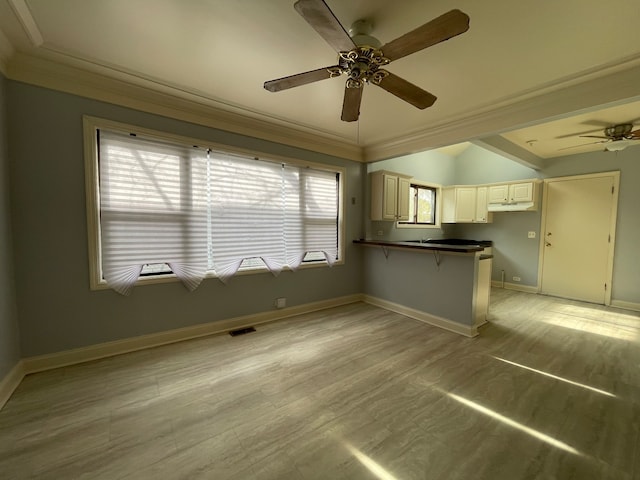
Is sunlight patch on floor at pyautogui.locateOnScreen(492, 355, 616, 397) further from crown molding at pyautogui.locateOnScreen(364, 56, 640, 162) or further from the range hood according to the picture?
the range hood

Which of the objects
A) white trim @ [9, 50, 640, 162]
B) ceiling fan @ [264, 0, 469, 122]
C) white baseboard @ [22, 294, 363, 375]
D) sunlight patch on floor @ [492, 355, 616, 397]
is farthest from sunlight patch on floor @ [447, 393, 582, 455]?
white trim @ [9, 50, 640, 162]

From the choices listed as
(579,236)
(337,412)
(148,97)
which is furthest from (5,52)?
(579,236)

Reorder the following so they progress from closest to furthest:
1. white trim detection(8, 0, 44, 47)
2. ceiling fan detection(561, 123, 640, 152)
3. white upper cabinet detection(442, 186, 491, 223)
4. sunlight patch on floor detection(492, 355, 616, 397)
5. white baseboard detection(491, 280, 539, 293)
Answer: white trim detection(8, 0, 44, 47) < sunlight patch on floor detection(492, 355, 616, 397) < ceiling fan detection(561, 123, 640, 152) < white baseboard detection(491, 280, 539, 293) < white upper cabinet detection(442, 186, 491, 223)

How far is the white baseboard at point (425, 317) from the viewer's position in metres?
3.08

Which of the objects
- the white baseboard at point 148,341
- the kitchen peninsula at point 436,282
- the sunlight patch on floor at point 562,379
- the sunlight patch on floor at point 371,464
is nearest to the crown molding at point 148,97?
the kitchen peninsula at point 436,282

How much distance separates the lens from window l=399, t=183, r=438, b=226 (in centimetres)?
548

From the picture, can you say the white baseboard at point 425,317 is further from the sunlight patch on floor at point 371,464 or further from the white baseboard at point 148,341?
the sunlight patch on floor at point 371,464

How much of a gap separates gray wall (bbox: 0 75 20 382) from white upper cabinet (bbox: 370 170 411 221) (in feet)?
13.9

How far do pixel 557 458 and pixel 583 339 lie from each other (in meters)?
2.35

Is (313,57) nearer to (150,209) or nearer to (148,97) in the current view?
(148,97)

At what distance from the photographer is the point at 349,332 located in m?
3.14

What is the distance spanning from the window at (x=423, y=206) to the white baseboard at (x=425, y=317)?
1.88 m

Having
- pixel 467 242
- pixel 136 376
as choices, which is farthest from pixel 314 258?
pixel 467 242

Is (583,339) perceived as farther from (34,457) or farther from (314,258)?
(34,457)
